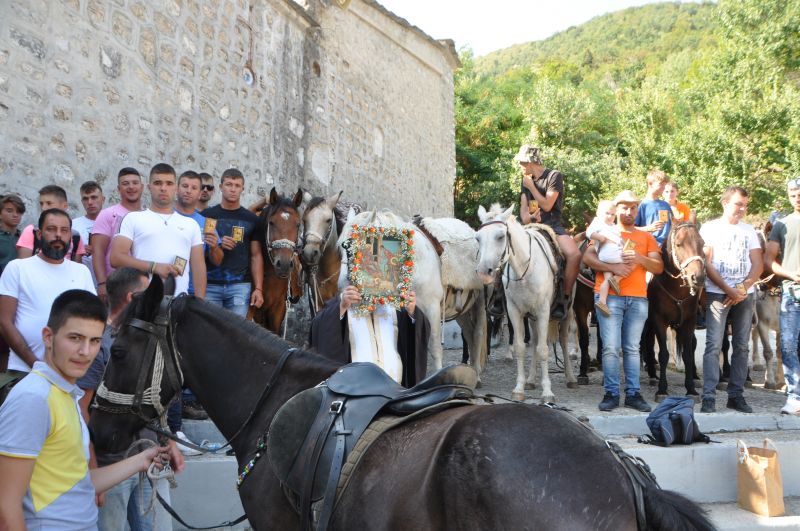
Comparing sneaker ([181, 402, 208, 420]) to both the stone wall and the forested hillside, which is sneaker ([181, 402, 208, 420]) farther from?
the forested hillside

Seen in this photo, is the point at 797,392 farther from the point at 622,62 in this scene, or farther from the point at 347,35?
the point at 622,62

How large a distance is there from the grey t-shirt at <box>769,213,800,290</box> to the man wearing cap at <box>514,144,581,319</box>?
88.0 inches

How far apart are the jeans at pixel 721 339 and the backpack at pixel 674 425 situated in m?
1.38

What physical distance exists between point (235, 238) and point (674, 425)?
14.5 ft

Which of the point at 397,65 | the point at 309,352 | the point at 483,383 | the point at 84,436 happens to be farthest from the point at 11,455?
the point at 397,65

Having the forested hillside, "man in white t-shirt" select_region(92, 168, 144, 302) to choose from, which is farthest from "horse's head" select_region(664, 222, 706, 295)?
the forested hillside

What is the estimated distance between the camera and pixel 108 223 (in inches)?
216

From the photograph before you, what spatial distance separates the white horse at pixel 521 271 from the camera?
7.18m

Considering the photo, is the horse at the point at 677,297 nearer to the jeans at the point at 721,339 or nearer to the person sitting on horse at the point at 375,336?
the jeans at the point at 721,339

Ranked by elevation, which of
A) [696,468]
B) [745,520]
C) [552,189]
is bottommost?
[745,520]

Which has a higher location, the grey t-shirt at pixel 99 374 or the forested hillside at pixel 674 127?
the forested hillside at pixel 674 127

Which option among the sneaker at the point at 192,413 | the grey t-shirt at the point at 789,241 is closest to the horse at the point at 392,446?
the sneaker at the point at 192,413

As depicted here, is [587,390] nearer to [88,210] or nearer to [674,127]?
[88,210]

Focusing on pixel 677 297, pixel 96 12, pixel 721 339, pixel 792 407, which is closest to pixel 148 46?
pixel 96 12
